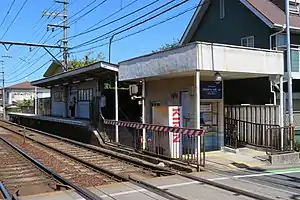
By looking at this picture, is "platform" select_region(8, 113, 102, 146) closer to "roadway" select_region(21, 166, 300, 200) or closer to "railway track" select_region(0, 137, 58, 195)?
"railway track" select_region(0, 137, 58, 195)

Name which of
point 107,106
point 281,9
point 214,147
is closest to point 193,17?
point 281,9

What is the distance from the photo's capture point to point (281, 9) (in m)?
22.2

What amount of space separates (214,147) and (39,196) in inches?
363

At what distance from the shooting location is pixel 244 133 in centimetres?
1659

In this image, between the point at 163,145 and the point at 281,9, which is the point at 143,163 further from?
the point at 281,9

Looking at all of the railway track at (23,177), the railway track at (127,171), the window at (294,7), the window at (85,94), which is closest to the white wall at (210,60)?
the railway track at (127,171)

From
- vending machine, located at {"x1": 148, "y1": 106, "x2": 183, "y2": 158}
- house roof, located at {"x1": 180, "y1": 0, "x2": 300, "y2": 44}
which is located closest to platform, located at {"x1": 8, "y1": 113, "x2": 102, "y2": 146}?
vending machine, located at {"x1": 148, "y1": 106, "x2": 183, "y2": 158}

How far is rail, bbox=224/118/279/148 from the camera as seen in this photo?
1573 cm

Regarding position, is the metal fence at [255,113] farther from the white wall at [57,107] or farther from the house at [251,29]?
the white wall at [57,107]

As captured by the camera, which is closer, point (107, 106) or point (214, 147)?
point (214, 147)

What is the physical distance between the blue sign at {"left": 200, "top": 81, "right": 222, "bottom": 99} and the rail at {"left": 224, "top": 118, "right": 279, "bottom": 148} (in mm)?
1569

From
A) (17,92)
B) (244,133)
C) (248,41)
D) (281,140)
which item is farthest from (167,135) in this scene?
(17,92)

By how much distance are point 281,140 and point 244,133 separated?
2.06 m

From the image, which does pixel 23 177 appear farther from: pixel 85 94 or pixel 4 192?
pixel 85 94
